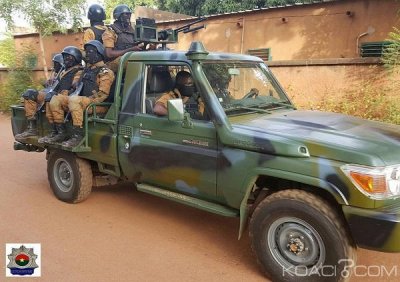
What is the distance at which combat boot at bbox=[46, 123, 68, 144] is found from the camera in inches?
202

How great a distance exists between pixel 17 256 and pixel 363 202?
3.17m

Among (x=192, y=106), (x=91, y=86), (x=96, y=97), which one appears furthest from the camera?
(x=91, y=86)

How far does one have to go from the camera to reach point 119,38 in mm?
5797

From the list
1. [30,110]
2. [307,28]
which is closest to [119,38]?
[30,110]

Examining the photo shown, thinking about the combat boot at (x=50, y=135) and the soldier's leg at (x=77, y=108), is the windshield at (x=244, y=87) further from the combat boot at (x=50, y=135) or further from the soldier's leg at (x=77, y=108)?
the combat boot at (x=50, y=135)

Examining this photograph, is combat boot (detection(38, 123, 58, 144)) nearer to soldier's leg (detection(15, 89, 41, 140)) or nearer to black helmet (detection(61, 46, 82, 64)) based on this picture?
soldier's leg (detection(15, 89, 41, 140))

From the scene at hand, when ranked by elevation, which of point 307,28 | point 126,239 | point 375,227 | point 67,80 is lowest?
point 126,239

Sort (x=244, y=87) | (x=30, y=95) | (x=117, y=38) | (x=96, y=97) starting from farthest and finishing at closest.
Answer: (x=117, y=38)
(x=30, y=95)
(x=96, y=97)
(x=244, y=87)

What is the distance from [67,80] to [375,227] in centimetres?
458

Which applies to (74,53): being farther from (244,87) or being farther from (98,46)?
(244,87)

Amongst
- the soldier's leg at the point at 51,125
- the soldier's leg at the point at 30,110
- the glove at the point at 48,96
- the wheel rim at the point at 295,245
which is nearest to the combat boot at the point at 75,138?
the soldier's leg at the point at 51,125

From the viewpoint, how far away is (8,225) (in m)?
4.52

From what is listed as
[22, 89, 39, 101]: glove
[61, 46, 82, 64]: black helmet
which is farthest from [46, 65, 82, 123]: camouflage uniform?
[61, 46, 82, 64]: black helmet

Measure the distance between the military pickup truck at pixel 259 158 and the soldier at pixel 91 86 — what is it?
122 mm
